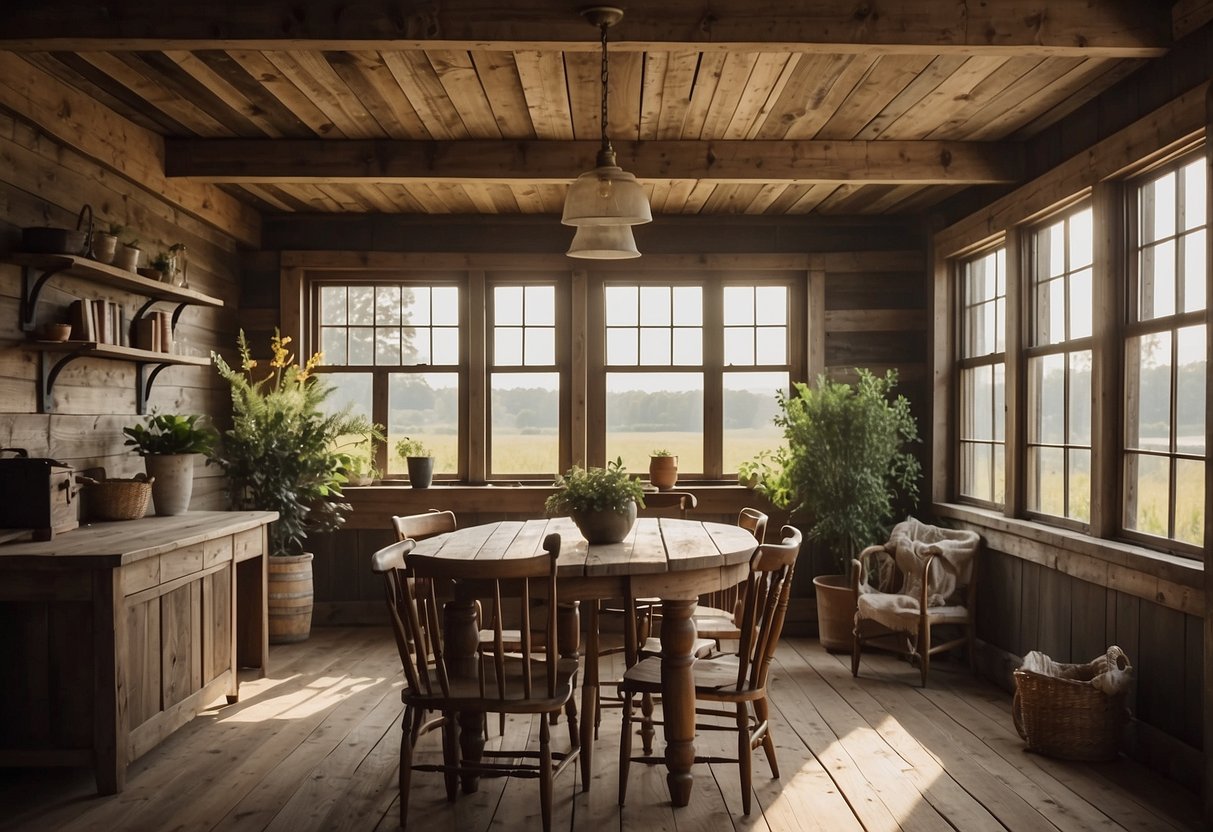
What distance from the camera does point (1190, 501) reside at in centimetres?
390

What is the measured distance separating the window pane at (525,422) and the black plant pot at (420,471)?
50 centimetres

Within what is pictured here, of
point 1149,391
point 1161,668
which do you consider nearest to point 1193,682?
point 1161,668

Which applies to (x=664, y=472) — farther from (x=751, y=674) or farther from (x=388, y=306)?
(x=751, y=674)

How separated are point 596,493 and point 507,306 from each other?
11.2 feet

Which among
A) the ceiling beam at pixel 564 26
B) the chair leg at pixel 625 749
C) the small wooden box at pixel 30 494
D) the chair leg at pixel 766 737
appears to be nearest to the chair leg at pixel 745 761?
the chair leg at pixel 766 737

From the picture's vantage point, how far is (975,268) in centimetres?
621

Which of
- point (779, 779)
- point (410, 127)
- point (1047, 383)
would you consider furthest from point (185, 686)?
point (1047, 383)

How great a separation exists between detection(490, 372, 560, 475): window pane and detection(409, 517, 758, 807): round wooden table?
9.98 feet

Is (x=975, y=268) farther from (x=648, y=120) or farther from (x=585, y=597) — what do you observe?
(x=585, y=597)

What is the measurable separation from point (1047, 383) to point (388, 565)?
369 centimetres

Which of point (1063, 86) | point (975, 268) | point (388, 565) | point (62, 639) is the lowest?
point (62, 639)

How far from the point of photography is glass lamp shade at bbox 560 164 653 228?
355 centimetres

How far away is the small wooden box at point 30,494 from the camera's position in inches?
147

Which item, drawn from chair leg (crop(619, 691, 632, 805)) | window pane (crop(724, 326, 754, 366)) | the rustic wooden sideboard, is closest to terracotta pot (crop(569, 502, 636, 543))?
chair leg (crop(619, 691, 632, 805))
